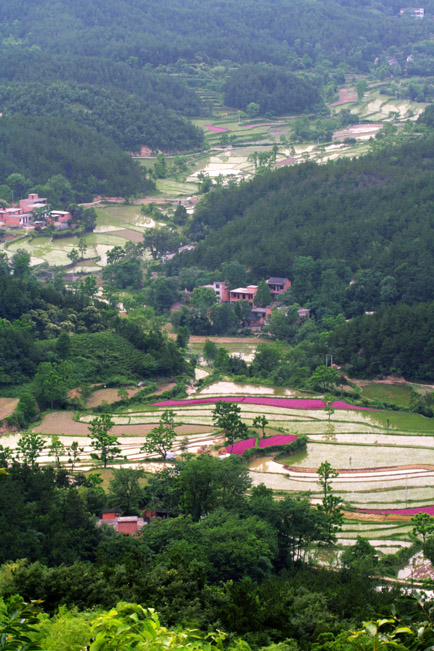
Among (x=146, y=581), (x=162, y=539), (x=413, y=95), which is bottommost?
(x=162, y=539)

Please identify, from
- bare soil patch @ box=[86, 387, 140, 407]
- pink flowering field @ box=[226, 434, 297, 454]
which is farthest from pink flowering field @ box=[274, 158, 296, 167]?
pink flowering field @ box=[226, 434, 297, 454]

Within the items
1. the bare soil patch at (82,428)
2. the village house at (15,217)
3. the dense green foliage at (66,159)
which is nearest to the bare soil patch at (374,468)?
the bare soil patch at (82,428)

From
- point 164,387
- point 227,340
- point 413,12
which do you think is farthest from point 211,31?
point 164,387

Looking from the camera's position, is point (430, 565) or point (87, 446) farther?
point (87, 446)

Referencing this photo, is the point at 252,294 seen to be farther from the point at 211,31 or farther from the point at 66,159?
the point at 211,31

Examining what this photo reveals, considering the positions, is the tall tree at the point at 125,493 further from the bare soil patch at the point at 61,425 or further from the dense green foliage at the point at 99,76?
the dense green foliage at the point at 99,76

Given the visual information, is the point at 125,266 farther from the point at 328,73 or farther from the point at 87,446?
the point at 328,73

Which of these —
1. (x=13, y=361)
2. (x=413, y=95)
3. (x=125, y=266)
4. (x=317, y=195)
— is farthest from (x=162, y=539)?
(x=413, y=95)
